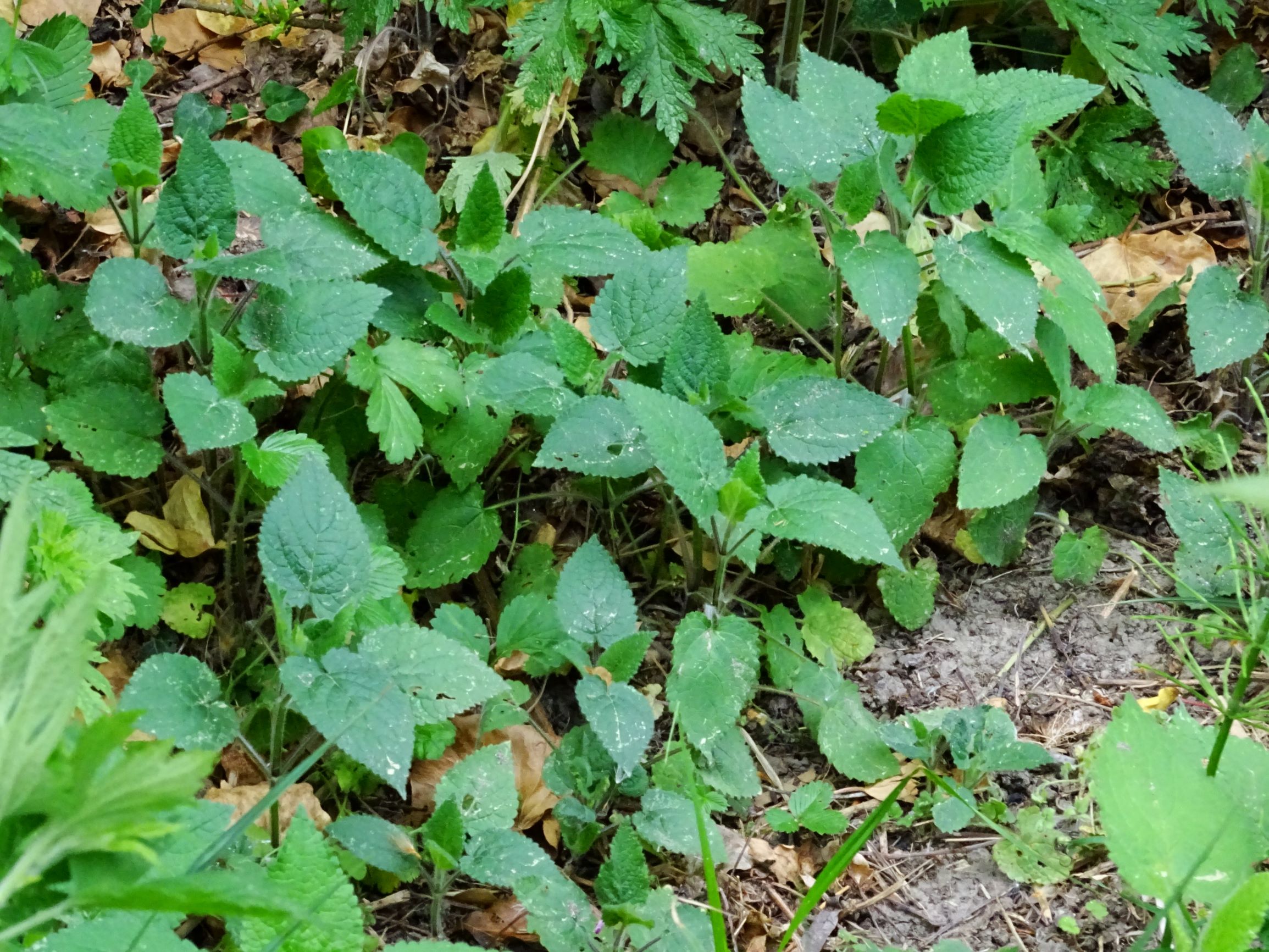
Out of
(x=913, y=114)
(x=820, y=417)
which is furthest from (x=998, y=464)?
(x=913, y=114)

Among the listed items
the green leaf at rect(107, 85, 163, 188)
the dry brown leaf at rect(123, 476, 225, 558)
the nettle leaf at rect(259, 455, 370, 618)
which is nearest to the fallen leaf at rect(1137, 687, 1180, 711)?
the nettle leaf at rect(259, 455, 370, 618)

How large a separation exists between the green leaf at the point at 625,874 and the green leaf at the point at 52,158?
1344 millimetres

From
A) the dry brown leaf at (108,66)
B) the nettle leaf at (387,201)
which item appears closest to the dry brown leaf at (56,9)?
the dry brown leaf at (108,66)

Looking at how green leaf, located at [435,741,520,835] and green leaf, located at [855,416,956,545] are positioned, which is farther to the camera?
green leaf, located at [855,416,956,545]

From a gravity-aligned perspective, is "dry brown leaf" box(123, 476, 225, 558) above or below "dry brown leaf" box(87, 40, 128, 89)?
below

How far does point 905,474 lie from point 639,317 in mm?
617

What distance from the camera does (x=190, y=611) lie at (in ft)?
6.42

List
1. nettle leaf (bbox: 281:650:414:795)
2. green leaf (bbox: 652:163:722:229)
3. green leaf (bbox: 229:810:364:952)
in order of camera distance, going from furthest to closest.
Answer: green leaf (bbox: 652:163:722:229)
nettle leaf (bbox: 281:650:414:795)
green leaf (bbox: 229:810:364:952)

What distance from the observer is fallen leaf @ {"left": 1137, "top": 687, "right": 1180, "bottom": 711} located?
200 centimetres

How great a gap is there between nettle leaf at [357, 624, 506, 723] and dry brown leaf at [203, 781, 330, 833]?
35cm

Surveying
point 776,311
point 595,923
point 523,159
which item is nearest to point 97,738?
point 595,923

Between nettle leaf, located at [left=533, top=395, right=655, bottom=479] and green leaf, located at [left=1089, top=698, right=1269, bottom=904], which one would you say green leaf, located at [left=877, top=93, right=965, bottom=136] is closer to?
nettle leaf, located at [left=533, top=395, right=655, bottom=479]

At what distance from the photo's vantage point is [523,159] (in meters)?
2.66

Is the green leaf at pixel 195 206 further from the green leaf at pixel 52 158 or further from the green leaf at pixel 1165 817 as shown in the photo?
the green leaf at pixel 1165 817
